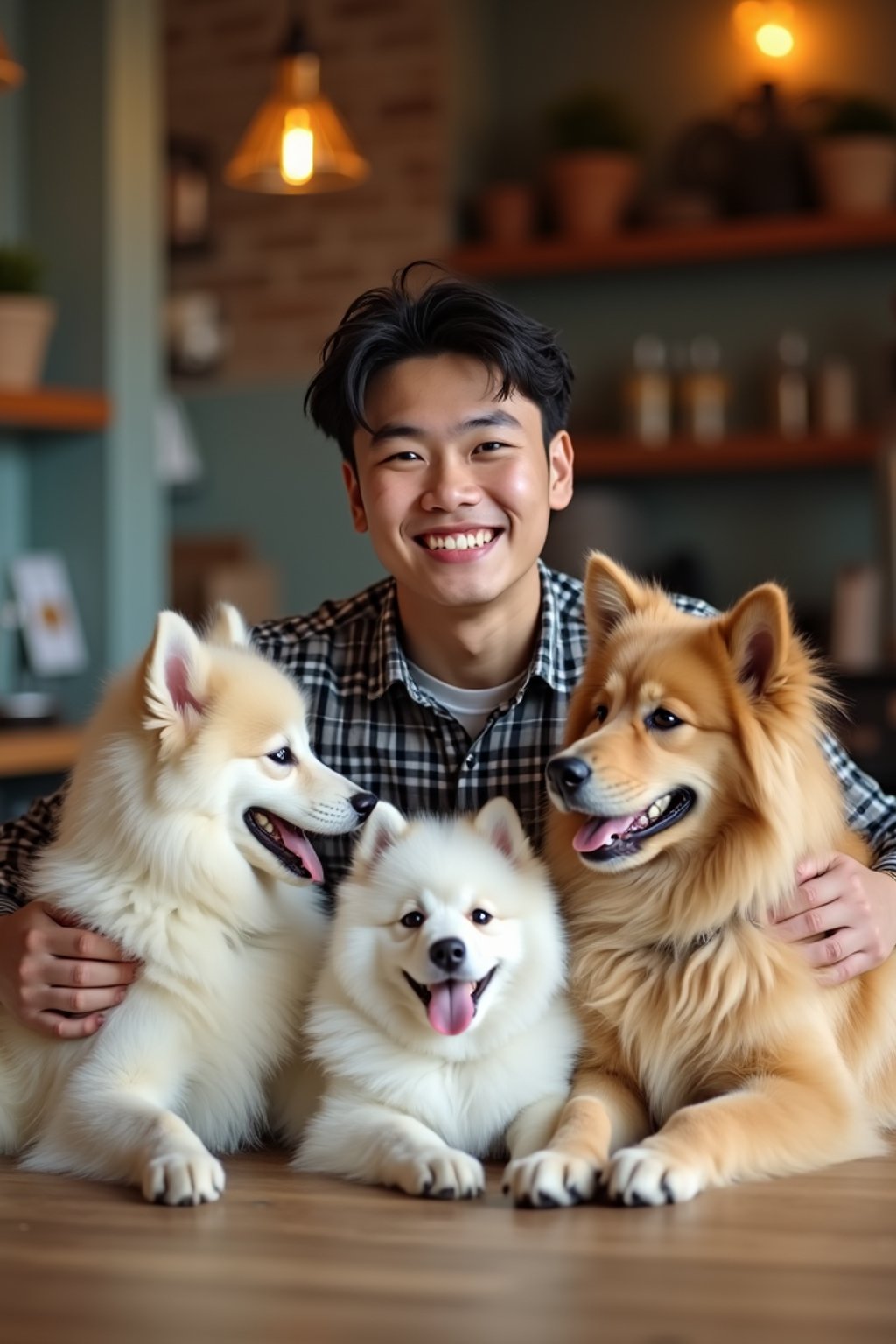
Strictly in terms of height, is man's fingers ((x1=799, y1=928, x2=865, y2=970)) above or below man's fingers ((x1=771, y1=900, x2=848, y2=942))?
below

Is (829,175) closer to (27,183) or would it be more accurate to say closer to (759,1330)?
(27,183)

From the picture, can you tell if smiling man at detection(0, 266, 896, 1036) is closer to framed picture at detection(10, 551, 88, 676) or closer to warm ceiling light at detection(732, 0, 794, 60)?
framed picture at detection(10, 551, 88, 676)

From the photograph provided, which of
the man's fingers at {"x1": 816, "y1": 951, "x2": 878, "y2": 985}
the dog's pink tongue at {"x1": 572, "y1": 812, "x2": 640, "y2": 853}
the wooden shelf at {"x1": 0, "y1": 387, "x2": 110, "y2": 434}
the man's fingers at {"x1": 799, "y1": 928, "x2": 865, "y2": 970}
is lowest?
the man's fingers at {"x1": 816, "y1": 951, "x2": 878, "y2": 985}

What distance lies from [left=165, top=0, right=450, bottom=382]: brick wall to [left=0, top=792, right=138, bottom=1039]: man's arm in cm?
407

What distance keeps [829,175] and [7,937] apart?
428cm

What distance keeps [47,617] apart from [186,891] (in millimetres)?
2782

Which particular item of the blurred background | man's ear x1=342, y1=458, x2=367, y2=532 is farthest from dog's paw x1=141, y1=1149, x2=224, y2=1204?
the blurred background

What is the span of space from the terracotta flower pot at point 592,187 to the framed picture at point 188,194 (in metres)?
1.31

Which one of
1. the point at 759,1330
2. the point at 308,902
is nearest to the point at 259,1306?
the point at 759,1330

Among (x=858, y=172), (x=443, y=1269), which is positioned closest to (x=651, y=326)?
(x=858, y=172)

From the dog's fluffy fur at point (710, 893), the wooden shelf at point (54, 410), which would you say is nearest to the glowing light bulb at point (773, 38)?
the wooden shelf at point (54, 410)

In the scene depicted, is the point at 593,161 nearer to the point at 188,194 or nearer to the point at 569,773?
the point at 188,194

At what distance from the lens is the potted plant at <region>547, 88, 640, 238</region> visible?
5500 mm

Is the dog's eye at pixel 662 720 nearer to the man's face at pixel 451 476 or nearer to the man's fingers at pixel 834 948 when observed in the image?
the man's fingers at pixel 834 948
